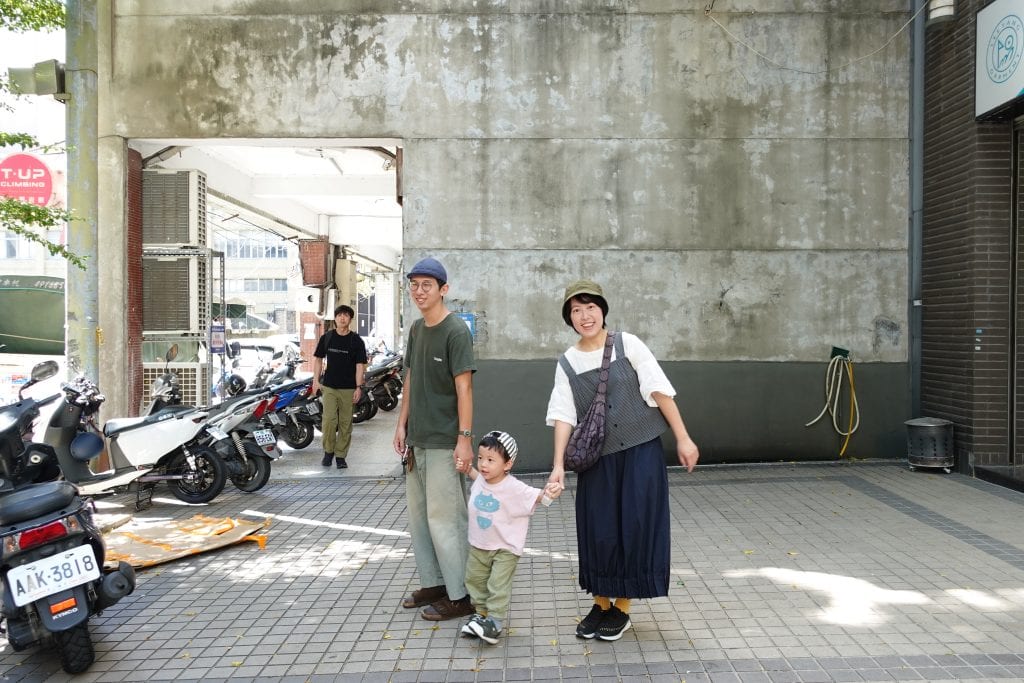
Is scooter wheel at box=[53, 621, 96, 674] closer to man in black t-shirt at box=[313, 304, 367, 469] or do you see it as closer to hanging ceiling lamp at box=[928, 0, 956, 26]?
man in black t-shirt at box=[313, 304, 367, 469]

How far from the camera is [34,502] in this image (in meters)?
3.87

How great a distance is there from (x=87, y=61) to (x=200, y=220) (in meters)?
2.68

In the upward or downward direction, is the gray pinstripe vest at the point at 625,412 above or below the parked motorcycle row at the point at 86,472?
above

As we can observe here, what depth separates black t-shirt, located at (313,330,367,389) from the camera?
8.88 meters

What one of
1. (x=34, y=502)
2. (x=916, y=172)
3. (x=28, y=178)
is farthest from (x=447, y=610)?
(x=28, y=178)

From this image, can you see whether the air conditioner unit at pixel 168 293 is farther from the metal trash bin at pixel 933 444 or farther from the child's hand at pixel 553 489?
the metal trash bin at pixel 933 444

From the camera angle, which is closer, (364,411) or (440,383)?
(440,383)

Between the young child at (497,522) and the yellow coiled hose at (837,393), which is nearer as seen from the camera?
the young child at (497,522)

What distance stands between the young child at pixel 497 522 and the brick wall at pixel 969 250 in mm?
5577

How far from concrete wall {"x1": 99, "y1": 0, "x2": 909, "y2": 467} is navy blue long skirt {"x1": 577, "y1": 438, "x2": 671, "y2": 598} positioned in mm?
4520

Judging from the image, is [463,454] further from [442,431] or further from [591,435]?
[591,435]

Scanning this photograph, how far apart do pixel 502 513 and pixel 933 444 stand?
564cm

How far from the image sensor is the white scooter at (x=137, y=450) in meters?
6.75

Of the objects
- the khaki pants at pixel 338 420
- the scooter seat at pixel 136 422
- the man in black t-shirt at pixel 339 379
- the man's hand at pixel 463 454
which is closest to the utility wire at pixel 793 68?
the man in black t-shirt at pixel 339 379
